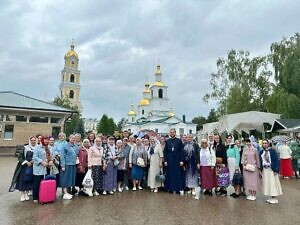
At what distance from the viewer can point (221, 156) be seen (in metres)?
7.42

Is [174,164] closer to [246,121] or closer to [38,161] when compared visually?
Answer: [38,161]

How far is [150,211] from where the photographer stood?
570 cm

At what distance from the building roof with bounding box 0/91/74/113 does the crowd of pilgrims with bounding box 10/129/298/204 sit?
18.6 m

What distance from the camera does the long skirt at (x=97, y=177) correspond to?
7.40m

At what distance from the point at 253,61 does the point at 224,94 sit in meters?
4.95

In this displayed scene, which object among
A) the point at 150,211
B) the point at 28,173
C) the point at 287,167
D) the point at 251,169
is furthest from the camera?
the point at 287,167

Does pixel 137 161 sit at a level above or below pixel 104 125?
below

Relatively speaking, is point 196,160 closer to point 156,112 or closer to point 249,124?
point 249,124

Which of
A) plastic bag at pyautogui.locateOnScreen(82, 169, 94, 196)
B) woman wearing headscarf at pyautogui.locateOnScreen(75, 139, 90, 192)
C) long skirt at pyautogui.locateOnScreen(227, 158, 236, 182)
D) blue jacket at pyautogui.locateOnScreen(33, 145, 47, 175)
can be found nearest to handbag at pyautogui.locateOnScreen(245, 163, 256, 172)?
long skirt at pyautogui.locateOnScreen(227, 158, 236, 182)

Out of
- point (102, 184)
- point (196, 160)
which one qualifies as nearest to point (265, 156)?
point (196, 160)

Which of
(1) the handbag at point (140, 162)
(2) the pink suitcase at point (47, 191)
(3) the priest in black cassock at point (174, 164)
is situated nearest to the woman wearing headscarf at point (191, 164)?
(3) the priest in black cassock at point (174, 164)

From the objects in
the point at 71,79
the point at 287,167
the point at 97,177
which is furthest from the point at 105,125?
the point at 97,177

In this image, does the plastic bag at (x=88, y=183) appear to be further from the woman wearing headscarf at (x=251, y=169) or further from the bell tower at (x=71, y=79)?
the bell tower at (x=71, y=79)

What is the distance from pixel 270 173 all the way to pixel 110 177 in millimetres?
4350
